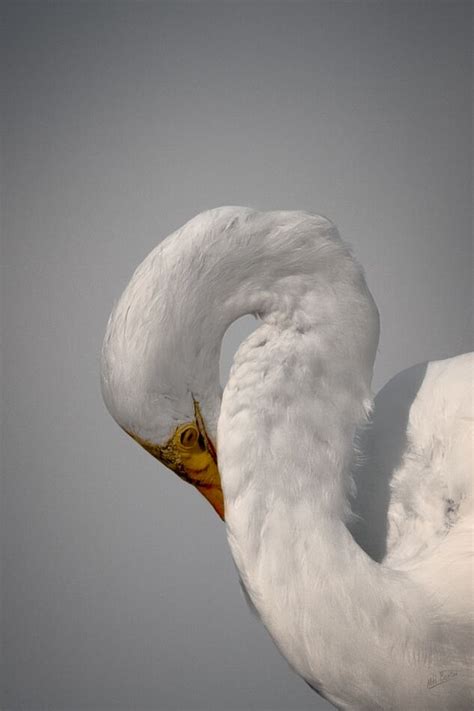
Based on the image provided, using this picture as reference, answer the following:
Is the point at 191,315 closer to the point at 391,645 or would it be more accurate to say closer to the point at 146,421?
the point at 146,421

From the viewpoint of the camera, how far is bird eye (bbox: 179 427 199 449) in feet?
3.52

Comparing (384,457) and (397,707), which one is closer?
(397,707)

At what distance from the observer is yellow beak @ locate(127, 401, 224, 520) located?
1072mm

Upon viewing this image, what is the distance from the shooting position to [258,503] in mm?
1025

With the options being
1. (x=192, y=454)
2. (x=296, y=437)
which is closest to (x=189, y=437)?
(x=192, y=454)

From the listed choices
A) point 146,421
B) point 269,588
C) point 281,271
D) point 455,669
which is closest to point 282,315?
point 281,271

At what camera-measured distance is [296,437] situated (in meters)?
1.05

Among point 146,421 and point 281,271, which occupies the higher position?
point 281,271

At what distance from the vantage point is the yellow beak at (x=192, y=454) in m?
1.07

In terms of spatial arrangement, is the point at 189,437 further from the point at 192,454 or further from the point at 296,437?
the point at 296,437

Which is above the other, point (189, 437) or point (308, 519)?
point (189, 437)

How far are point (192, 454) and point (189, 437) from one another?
0.02 metres

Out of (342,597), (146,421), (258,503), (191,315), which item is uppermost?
(191,315)

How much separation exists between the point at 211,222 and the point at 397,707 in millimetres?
620
